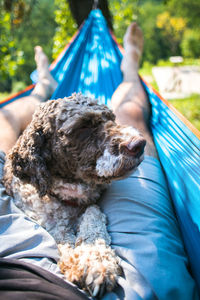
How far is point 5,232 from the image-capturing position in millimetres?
1544

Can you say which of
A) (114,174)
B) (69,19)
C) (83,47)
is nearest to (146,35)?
(69,19)

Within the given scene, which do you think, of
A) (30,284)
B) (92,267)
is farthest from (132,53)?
(30,284)

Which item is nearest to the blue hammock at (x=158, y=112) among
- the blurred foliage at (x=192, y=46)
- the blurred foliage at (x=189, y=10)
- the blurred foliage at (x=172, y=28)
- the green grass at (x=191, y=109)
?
the green grass at (x=191, y=109)

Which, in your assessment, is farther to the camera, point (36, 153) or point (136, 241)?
point (36, 153)

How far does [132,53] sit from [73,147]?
243 centimetres

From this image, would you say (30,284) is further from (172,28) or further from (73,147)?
(172,28)

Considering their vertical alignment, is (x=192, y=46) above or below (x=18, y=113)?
below

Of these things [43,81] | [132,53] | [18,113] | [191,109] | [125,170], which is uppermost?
[132,53]

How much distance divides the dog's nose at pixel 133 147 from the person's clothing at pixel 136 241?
0.43m

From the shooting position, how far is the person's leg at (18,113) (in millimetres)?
2411

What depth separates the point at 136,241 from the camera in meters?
1.51

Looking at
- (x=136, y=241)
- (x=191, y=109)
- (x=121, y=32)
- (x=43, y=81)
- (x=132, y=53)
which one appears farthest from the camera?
(x=121, y=32)

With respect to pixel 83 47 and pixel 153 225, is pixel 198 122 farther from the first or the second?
pixel 153 225

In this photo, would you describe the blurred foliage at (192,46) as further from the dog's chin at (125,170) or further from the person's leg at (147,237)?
the dog's chin at (125,170)
